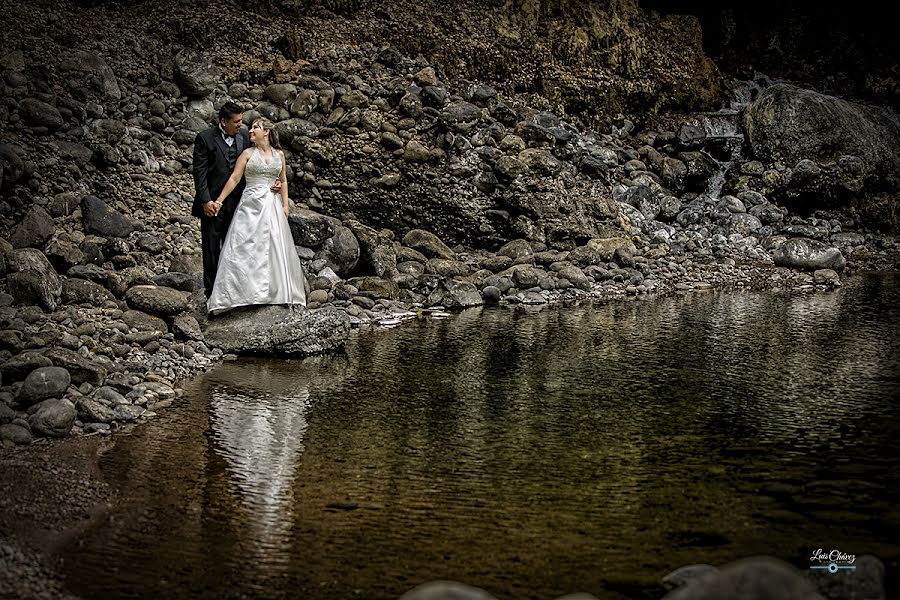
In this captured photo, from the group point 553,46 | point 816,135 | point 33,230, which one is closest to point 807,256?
point 816,135

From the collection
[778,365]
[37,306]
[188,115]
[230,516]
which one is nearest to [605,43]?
[188,115]

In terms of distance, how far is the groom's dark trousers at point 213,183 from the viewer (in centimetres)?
888

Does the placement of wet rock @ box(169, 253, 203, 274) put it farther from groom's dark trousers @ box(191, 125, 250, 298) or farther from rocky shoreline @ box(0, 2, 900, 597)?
groom's dark trousers @ box(191, 125, 250, 298)

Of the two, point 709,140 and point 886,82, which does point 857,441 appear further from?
point 886,82

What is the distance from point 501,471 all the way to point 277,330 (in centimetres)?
404

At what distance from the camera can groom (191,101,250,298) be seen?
887 cm

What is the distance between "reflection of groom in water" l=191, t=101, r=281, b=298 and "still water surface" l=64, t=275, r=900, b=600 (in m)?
1.61

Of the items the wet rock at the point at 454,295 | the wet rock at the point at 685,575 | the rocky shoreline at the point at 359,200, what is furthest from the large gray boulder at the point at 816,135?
the wet rock at the point at 685,575

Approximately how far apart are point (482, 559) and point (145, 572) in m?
1.66

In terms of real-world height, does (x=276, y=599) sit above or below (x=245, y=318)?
below

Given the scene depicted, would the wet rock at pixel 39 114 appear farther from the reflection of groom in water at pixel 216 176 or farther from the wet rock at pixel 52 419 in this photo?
the wet rock at pixel 52 419

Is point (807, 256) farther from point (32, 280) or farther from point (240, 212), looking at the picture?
point (32, 280)

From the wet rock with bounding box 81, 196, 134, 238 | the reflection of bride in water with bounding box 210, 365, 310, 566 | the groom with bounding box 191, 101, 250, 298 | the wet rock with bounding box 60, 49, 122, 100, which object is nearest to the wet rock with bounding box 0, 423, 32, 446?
the reflection of bride in water with bounding box 210, 365, 310, 566

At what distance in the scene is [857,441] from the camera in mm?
5770
